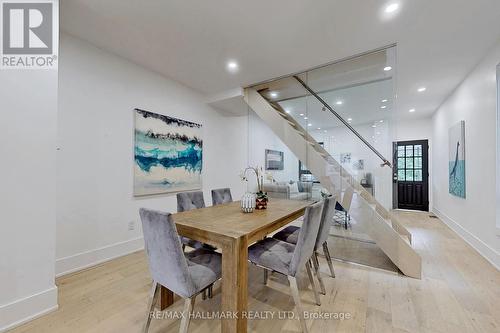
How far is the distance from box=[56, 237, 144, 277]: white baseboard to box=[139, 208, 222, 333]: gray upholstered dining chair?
163 cm

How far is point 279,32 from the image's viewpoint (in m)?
2.40

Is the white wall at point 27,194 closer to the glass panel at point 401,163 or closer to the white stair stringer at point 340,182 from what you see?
the white stair stringer at point 340,182

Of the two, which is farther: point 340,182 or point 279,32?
point 340,182

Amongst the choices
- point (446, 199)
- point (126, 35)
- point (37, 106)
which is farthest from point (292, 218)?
point (446, 199)

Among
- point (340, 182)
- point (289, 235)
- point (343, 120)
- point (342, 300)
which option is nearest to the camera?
point (342, 300)

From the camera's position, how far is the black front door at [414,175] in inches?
240

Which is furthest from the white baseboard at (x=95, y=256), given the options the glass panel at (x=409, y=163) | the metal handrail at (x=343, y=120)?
the glass panel at (x=409, y=163)

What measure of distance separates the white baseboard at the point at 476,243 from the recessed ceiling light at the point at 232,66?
4.17 m

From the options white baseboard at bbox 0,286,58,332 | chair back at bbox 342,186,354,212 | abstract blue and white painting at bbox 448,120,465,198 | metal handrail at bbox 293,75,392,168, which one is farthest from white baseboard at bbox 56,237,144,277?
abstract blue and white painting at bbox 448,120,465,198

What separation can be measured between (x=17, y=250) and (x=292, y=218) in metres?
2.32

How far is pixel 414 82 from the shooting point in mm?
3791

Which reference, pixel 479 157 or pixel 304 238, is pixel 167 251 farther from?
pixel 479 157

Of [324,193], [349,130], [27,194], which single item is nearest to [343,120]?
[349,130]

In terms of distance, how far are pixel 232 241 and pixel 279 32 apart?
7.57ft
